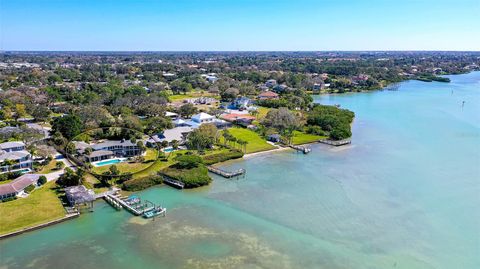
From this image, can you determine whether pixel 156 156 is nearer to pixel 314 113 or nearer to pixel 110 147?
pixel 110 147

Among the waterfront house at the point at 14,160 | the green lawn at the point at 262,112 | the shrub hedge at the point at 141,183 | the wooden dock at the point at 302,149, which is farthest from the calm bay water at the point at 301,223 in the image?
the green lawn at the point at 262,112

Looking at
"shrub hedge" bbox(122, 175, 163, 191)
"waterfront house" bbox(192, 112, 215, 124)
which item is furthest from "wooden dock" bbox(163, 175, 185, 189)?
"waterfront house" bbox(192, 112, 215, 124)

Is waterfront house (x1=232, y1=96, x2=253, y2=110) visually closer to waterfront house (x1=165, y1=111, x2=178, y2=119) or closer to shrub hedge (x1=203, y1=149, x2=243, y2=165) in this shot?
waterfront house (x1=165, y1=111, x2=178, y2=119)

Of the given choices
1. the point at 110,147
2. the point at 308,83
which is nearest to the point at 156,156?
the point at 110,147

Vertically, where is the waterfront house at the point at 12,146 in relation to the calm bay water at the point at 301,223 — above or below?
above

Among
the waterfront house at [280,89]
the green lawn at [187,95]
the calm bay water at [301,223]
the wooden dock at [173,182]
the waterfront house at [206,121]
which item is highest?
the waterfront house at [280,89]

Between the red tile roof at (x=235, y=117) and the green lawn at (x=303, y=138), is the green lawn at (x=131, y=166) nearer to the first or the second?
the green lawn at (x=303, y=138)

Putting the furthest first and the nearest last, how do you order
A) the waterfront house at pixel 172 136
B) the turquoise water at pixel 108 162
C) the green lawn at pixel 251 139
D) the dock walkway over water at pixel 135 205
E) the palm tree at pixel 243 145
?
the green lawn at pixel 251 139
the waterfront house at pixel 172 136
the palm tree at pixel 243 145
the turquoise water at pixel 108 162
the dock walkway over water at pixel 135 205
